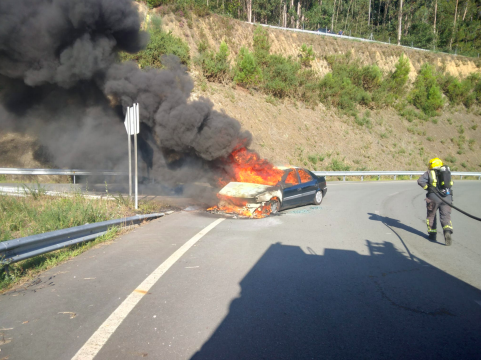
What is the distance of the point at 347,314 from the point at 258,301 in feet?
3.34

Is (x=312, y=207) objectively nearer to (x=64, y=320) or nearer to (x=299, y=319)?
(x=299, y=319)

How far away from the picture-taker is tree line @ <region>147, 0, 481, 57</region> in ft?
183

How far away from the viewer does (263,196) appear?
9.66m

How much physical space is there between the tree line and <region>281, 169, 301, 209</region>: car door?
155 feet

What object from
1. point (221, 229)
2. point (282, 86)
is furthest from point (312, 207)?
point (282, 86)

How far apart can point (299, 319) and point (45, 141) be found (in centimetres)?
1418

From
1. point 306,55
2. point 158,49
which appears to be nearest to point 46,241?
point 158,49

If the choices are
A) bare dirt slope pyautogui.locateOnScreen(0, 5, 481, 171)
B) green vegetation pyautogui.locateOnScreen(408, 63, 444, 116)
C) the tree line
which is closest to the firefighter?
bare dirt slope pyautogui.locateOnScreen(0, 5, 481, 171)

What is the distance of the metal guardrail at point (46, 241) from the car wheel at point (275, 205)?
4.36m

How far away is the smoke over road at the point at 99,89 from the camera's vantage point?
1067 centimetres

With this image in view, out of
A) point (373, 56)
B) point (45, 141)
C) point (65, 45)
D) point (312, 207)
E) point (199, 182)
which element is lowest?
point (312, 207)

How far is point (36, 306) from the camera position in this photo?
4.00 m

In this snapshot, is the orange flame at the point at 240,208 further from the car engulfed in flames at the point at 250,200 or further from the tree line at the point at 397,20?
the tree line at the point at 397,20

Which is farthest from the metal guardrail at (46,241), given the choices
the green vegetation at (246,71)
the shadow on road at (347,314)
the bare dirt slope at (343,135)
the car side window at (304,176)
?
the green vegetation at (246,71)
